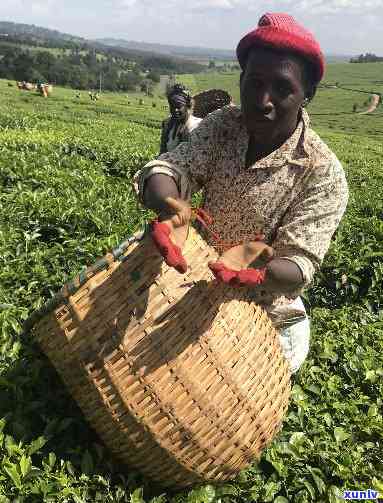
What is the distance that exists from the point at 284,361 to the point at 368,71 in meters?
112

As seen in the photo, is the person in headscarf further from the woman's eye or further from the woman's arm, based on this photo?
the woman's eye

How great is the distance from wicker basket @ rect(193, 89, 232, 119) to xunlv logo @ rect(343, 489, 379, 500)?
13.2ft

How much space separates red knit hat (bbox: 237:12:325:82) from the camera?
172 centimetres

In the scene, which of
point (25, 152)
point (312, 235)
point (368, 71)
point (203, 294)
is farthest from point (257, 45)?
point (368, 71)

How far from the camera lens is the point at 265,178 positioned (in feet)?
6.75

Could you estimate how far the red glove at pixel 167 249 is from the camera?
1517mm

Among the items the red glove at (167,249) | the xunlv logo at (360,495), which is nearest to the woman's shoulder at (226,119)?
the red glove at (167,249)

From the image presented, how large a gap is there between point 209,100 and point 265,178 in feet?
12.9

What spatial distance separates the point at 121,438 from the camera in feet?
5.99

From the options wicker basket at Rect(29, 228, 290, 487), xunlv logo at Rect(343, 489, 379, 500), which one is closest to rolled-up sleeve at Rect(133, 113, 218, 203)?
wicker basket at Rect(29, 228, 290, 487)

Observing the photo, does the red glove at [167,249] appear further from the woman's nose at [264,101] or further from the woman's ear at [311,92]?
the woman's ear at [311,92]

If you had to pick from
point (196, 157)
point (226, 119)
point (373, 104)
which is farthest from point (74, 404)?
point (373, 104)

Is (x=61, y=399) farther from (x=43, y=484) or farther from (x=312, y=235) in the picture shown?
(x=312, y=235)

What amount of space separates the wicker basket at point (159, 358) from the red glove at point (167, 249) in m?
0.16
